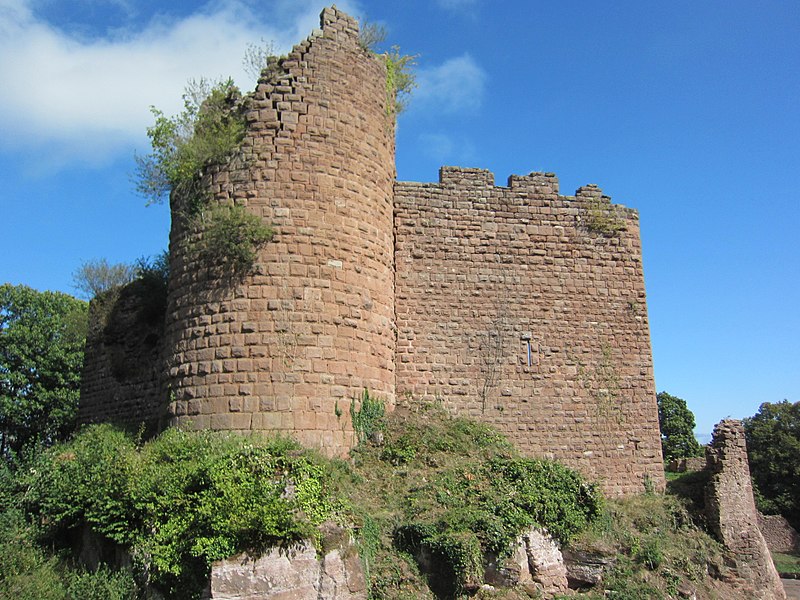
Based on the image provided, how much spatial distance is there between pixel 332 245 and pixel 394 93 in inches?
147

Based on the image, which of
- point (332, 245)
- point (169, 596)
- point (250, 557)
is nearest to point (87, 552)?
point (169, 596)

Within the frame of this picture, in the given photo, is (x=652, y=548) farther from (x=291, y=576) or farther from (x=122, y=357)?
(x=122, y=357)

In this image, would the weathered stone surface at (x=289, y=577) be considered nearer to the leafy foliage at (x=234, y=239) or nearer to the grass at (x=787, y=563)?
the leafy foliage at (x=234, y=239)

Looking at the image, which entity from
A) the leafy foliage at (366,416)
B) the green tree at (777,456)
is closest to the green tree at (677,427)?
the green tree at (777,456)

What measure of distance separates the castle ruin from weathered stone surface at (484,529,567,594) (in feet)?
9.41

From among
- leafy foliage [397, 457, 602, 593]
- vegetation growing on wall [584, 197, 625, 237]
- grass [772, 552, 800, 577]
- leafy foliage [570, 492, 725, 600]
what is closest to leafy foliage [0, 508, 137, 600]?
leafy foliage [397, 457, 602, 593]

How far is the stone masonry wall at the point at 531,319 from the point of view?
13.1 metres

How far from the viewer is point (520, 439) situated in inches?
514

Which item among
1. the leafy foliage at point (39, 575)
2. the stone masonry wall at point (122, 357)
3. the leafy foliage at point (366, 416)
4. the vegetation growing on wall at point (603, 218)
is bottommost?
the leafy foliage at point (39, 575)

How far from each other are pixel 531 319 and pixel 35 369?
19.8 meters

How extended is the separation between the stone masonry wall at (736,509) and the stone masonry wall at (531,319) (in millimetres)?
1132

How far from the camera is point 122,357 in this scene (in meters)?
15.3

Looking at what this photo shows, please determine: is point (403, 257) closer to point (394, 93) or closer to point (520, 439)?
point (394, 93)

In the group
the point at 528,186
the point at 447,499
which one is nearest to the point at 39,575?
the point at 447,499
